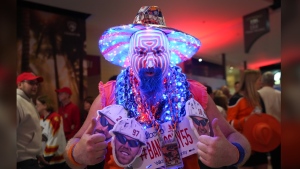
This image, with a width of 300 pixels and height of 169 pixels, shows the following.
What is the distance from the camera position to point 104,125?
849 millimetres

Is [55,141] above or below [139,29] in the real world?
below

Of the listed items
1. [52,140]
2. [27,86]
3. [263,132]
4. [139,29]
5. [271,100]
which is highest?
[139,29]

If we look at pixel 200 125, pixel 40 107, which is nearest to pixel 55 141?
pixel 40 107

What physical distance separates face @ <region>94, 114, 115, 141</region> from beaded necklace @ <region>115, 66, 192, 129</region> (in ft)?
0.36

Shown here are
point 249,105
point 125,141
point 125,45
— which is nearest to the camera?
point 125,141

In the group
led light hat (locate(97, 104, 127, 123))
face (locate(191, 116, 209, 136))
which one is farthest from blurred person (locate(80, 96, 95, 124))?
face (locate(191, 116, 209, 136))

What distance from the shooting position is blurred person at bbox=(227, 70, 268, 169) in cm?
212

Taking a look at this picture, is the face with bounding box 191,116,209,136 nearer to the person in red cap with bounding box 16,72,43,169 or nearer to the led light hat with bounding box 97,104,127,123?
the led light hat with bounding box 97,104,127,123

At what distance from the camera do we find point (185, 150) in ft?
3.00

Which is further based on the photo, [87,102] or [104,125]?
[87,102]

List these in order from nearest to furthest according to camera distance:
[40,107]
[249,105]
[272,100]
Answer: [249,105]
[272,100]
[40,107]

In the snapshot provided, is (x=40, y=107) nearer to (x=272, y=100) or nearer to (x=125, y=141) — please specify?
(x=272, y=100)

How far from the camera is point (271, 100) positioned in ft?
7.55
